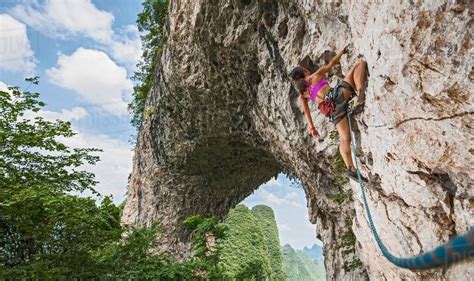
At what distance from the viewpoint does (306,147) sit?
29.4 ft

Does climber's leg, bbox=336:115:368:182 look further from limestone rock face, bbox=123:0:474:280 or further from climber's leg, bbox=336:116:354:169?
limestone rock face, bbox=123:0:474:280

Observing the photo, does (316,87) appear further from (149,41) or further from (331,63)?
(149,41)

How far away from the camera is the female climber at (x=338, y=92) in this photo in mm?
4555

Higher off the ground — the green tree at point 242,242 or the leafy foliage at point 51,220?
the green tree at point 242,242

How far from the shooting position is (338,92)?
15.6 ft

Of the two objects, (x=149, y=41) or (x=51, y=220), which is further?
(x=149, y=41)

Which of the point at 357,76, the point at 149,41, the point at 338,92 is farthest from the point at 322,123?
the point at 149,41

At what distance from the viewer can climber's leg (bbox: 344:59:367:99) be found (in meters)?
4.43

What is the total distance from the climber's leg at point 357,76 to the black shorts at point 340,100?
5cm

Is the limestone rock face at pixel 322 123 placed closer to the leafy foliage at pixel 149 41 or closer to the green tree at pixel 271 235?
the leafy foliage at pixel 149 41

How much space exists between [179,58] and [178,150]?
505 cm

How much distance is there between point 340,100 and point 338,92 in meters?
0.11

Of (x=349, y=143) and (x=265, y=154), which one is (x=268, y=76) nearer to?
(x=349, y=143)

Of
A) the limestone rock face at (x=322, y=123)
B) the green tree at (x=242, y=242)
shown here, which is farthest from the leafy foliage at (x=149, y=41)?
the green tree at (x=242, y=242)
